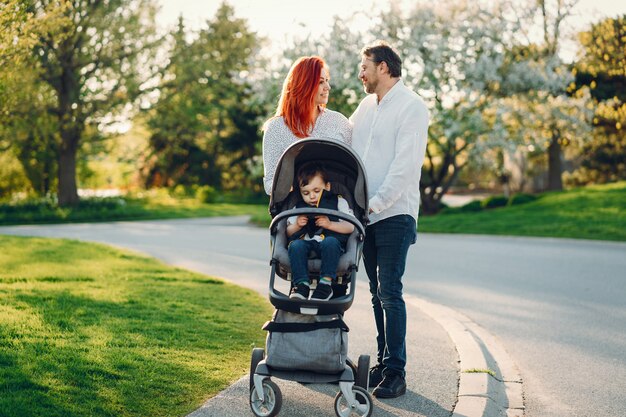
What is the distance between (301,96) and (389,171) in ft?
2.44

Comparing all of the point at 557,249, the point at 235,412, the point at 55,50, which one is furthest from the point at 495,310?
the point at 55,50

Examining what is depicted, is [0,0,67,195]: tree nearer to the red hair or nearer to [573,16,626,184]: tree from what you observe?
the red hair

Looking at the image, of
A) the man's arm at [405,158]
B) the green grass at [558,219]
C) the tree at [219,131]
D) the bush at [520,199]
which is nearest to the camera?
the man's arm at [405,158]

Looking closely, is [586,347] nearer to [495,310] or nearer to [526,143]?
[495,310]

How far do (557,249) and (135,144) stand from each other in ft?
119

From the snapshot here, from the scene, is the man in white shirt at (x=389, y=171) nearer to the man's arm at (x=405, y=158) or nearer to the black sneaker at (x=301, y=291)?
the man's arm at (x=405, y=158)

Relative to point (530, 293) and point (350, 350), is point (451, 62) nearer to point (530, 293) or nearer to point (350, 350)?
point (530, 293)

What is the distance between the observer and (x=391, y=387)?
16.4 feet

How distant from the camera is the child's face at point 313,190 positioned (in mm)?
4723

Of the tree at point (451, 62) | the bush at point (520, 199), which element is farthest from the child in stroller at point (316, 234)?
the bush at point (520, 199)

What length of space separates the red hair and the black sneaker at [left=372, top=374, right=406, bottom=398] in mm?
1716

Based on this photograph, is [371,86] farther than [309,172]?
Yes

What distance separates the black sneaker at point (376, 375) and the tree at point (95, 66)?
23.8m

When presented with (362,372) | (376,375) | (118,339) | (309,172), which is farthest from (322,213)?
(118,339)
